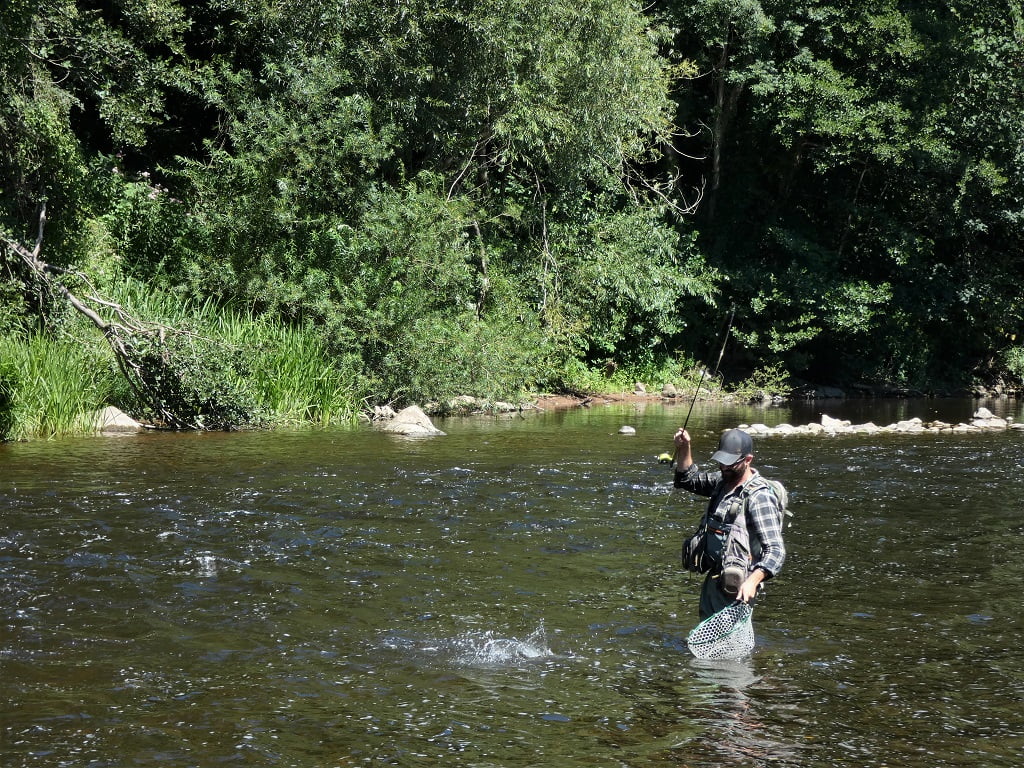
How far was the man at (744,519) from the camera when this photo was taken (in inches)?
250

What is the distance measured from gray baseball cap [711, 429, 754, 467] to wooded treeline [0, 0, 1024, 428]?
1220cm

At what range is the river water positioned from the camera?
5.46 meters

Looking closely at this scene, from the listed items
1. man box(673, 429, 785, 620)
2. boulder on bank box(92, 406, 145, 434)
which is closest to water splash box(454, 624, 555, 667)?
man box(673, 429, 785, 620)

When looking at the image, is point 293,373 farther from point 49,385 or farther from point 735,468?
point 735,468

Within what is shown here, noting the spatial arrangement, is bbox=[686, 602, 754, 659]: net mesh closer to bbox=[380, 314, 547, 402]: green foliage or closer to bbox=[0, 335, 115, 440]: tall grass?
bbox=[0, 335, 115, 440]: tall grass

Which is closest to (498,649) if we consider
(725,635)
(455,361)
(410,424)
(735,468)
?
(725,635)

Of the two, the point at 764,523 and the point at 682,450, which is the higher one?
the point at 682,450

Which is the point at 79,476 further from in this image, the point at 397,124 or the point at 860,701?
the point at 397,124

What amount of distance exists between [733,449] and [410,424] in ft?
39.2

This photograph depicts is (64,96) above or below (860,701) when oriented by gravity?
above

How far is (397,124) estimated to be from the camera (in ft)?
68.8

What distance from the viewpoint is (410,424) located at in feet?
59.1

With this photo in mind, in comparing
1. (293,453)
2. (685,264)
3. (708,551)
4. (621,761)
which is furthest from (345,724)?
(685,264)

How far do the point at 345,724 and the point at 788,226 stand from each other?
25.0 meters
